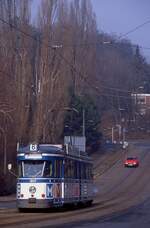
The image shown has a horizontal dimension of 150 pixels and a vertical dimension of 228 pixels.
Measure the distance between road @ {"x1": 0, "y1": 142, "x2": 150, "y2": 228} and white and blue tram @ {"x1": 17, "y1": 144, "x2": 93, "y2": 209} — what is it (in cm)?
62

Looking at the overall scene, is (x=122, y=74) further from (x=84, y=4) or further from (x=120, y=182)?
(x=120, y=182)

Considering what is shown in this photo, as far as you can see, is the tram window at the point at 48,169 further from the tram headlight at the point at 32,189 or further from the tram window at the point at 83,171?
the tram window at the point at 83,171

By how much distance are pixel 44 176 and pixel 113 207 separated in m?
7.50

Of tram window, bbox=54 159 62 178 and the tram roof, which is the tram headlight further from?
the tram roof

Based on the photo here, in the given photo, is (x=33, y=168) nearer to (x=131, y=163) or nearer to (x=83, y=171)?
(x=83, y=171)

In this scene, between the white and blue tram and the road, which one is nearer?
the road

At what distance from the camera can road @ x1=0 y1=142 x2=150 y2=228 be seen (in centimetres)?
2617

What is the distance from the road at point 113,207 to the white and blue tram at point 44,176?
24.6 inches

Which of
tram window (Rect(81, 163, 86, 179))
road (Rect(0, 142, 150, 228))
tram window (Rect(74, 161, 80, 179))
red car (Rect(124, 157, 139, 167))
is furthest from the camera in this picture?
red car (Rect(124, 157, 139, 167))

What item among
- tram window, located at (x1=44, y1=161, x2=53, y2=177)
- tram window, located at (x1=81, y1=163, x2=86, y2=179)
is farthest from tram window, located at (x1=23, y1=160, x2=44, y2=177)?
tram window, located at (x1=81, y1=163, x2=86, y2=179)

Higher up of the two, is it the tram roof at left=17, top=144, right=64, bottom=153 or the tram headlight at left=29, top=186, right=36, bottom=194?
the tram roof at left=17, top=144, right=64, bottom=153

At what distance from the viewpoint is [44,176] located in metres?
33.2

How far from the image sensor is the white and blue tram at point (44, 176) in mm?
32625

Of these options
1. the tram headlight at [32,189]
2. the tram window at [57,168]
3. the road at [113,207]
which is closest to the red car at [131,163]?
the road at [113,207]
